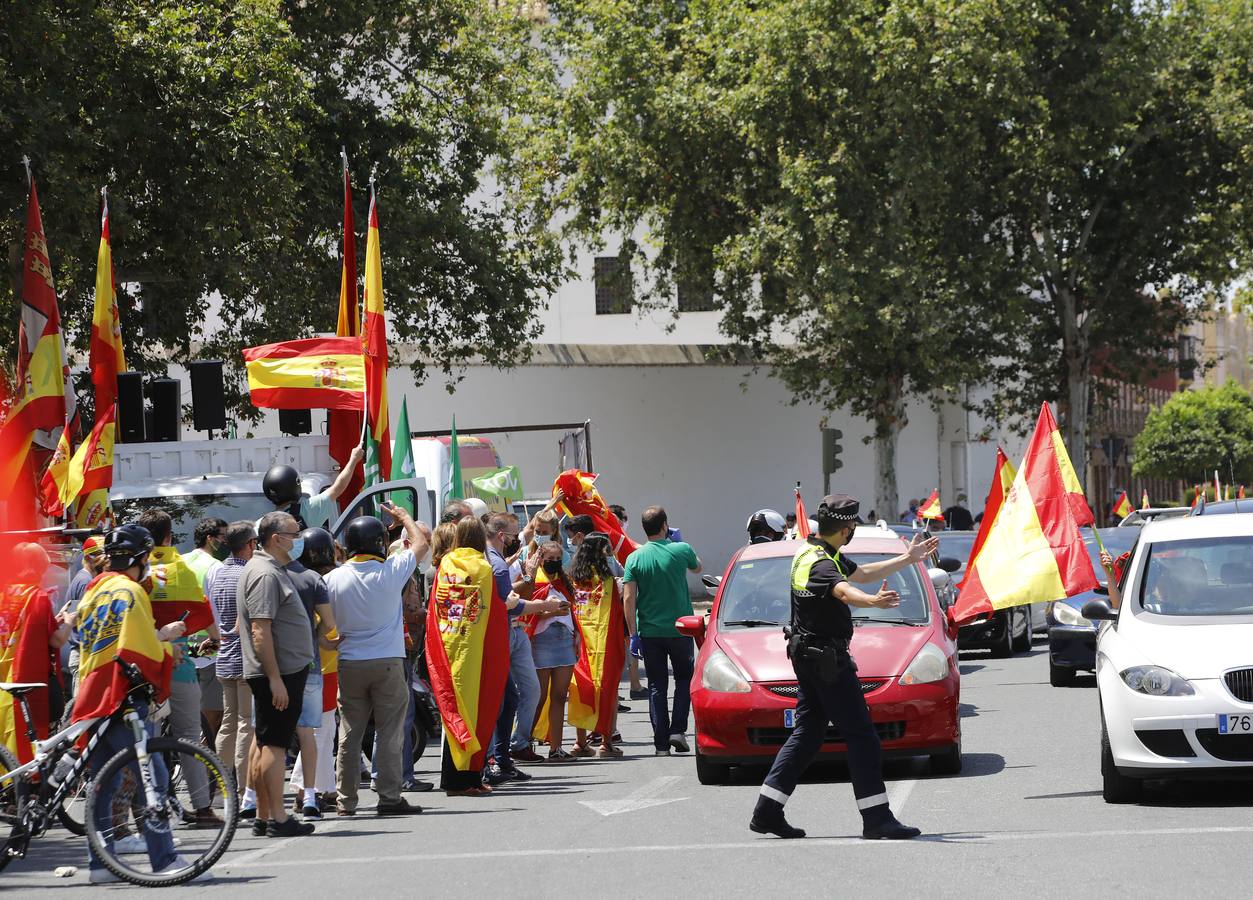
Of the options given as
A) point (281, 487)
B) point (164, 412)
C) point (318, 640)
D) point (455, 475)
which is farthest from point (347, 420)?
point (318, 640)

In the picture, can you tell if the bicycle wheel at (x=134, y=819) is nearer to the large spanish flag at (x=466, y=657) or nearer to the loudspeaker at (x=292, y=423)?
the large spanish flag at (x=466, y=657)

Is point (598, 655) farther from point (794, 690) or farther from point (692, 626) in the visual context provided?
point (794, 690)

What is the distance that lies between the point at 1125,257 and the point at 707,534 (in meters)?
11.4

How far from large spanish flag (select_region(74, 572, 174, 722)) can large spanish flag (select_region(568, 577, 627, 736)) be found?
18.2ft

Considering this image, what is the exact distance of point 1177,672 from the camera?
959 cm

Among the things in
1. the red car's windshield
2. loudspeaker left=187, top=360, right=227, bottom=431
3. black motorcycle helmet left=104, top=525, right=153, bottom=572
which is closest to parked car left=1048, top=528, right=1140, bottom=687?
the red car's windshield

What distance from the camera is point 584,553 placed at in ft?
46.3

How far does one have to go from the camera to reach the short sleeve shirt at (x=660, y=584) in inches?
540

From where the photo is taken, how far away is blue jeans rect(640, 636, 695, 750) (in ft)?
45.1

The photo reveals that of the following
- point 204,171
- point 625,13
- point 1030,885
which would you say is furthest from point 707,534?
point 1030,885

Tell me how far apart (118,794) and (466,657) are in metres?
3.71

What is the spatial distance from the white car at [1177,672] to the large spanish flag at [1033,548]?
2.69ft

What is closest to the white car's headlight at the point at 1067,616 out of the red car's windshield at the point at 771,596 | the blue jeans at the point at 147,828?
the red car's windshield at the point at 771,596

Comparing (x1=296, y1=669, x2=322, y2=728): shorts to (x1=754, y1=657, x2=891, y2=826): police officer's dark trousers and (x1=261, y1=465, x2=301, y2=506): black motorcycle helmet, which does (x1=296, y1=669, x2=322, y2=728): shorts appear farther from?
(x1=754, y1=657, x2=891, y2=826): police officer's dark trousers
